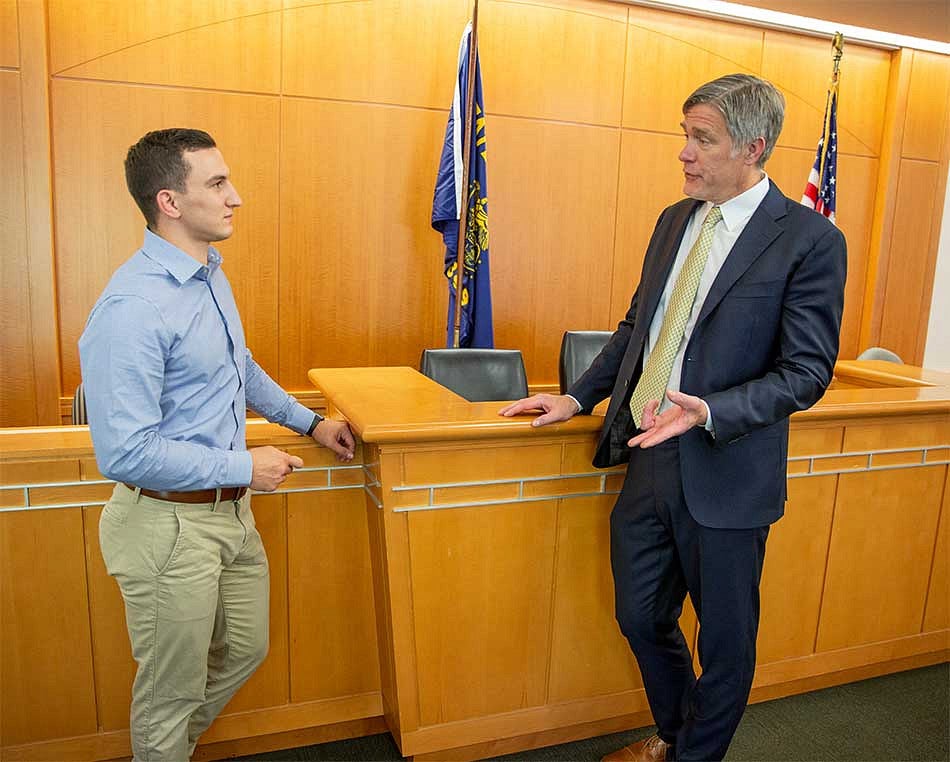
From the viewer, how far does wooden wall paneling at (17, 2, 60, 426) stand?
409cm

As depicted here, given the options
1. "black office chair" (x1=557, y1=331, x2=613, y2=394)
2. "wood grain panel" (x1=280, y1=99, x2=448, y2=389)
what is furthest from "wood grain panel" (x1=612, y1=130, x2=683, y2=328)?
"black office chair" (x1=557, y1=331, x2=613, y2=394)

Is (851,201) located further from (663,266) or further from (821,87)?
(663,266)

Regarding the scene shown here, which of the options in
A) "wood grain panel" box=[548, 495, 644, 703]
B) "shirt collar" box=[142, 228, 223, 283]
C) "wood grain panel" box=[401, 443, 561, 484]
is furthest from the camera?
"wood grain panel" box=[548, 495, 644, 703]

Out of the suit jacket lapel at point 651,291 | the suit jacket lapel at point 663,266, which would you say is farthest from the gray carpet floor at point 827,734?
the suit jacket lapel at point 663,266

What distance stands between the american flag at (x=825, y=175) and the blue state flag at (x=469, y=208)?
215 cm

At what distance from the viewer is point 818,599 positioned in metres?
2.62

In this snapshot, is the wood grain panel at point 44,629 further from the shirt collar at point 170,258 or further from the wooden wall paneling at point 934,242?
the wooden wall paneling at point 934,242

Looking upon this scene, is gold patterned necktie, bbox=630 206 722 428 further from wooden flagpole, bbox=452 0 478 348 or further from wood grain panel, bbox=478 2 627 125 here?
wood grain panel, bbox=478 2 627 125

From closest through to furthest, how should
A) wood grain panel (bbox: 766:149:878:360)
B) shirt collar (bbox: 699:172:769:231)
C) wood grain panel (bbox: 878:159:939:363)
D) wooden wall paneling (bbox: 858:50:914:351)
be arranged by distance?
shirt collar (bbox: 699:172:769:231) < wood grain panel (bbox: 766:149:878:360) < wooden wall paneling (bbox: 858:50:914:351) < wood grain panel (bbox: 878:159:939:363)

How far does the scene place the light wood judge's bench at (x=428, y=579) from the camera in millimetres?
2000

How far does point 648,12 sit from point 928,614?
4.18 metres

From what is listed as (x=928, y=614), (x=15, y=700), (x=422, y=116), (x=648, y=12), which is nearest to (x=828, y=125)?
(x=648, y=12)

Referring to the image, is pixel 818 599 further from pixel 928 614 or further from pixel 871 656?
pixel 928 614

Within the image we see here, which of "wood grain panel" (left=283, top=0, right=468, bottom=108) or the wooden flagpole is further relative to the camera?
"wood grain panel" (left=283, top=0, right=468, bottom=108)
